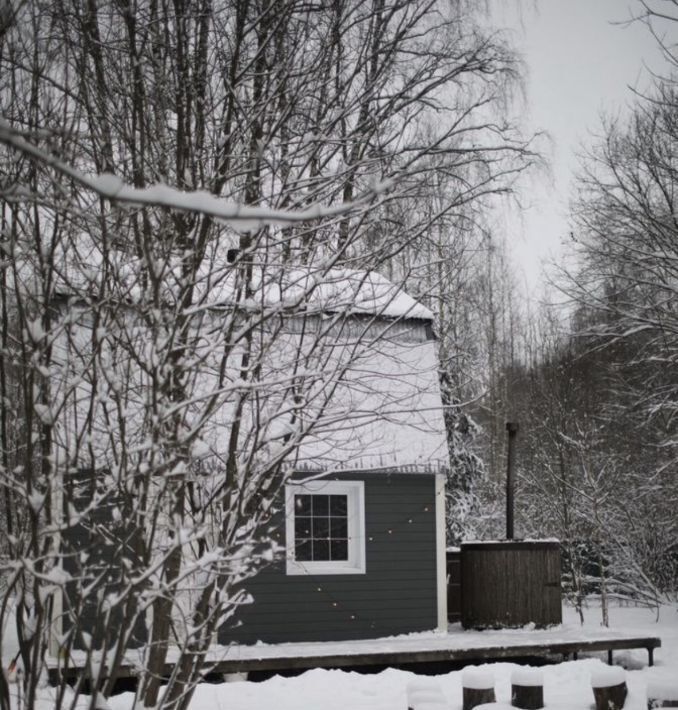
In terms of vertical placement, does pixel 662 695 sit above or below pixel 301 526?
below

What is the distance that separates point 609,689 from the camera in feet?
24.7

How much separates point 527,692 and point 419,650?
2.27 meters

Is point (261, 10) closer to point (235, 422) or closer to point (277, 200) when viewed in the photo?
point (277, 200)

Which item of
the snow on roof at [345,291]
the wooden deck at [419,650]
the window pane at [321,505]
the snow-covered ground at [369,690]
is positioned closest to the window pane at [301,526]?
the window pane at [321,505]

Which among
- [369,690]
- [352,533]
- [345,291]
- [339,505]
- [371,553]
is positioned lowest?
[369,690]

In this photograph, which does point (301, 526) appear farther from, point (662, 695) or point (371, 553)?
point (662, 695)

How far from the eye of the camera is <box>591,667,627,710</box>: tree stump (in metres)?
7.52

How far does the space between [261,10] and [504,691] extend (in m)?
7.22

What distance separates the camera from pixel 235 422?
12.1ft

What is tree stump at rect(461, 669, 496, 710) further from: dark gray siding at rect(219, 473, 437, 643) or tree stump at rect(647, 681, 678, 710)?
dark gray siding at rect(219, 473, 437, 643)

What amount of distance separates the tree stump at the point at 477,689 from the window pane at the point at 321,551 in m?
3.82

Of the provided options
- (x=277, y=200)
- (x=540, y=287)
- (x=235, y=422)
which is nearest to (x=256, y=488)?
(x=235, y=422)

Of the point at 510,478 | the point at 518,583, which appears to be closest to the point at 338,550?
the point at 518,583

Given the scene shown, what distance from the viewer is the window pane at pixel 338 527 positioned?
11.1m
